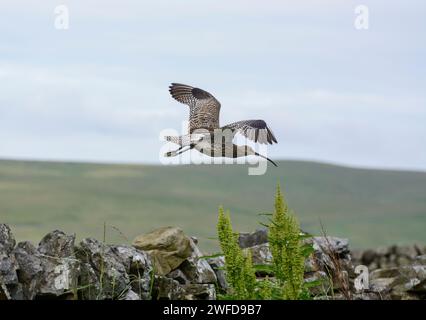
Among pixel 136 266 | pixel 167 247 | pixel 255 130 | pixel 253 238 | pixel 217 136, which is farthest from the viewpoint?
pixel 253 238

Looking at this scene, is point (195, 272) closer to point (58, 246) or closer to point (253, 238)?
point (58, 246)

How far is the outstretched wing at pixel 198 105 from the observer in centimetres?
1566

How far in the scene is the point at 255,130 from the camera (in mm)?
14438

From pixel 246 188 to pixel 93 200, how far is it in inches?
961

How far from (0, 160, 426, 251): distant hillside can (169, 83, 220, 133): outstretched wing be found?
89.3 m

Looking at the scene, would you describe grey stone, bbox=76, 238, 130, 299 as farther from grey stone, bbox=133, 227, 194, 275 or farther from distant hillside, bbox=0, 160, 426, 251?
distant hillside, bbox=0, 160, 426, 251

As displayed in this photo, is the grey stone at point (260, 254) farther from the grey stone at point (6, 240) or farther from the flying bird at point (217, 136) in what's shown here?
the grey stone at point (6, 240)

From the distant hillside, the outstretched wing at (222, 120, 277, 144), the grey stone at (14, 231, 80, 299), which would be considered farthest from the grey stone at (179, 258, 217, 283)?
the distant hillside

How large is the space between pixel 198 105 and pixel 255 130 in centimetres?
240

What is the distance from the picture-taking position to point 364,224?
427 feet

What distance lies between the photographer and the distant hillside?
121m

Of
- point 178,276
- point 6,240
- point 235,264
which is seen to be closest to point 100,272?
point 6,240
